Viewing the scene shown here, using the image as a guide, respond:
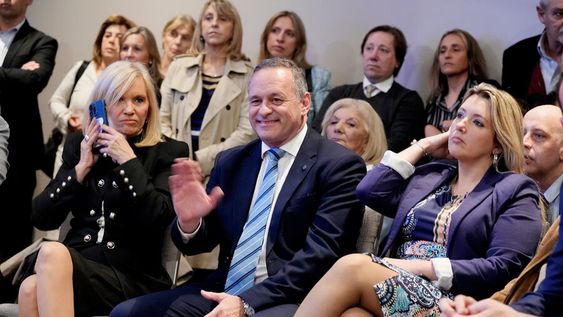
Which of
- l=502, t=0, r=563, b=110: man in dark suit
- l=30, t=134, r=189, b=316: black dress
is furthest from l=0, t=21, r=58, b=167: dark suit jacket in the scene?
l=502, t=0, r=563, b=110: man in dark suit

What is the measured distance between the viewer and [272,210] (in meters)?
3.37

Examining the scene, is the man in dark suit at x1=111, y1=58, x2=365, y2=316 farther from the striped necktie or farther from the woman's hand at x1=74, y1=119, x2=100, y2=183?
the woman's hand at x1=74, y1=119, x2=100, y2=183

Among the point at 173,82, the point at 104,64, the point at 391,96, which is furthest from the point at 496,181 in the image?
the point at 104,64

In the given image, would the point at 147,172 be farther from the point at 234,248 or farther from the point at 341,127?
the point at 341,127

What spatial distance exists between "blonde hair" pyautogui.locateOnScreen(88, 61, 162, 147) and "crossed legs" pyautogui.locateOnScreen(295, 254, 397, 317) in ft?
4.46

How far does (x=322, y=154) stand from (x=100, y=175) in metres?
1.02

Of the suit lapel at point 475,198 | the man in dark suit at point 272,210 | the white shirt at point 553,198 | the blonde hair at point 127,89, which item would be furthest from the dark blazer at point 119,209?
the white shirt at point 553,198

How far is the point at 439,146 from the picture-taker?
351 cm

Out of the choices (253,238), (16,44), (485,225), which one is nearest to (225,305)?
(253,238)

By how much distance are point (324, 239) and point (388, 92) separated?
6.36ft

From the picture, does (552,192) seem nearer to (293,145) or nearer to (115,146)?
(293,145)

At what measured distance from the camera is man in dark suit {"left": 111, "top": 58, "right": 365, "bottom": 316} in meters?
3.20

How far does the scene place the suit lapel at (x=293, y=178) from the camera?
11.0 ft

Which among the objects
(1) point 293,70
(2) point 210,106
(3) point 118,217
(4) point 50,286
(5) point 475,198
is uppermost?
(1) point 293,70
